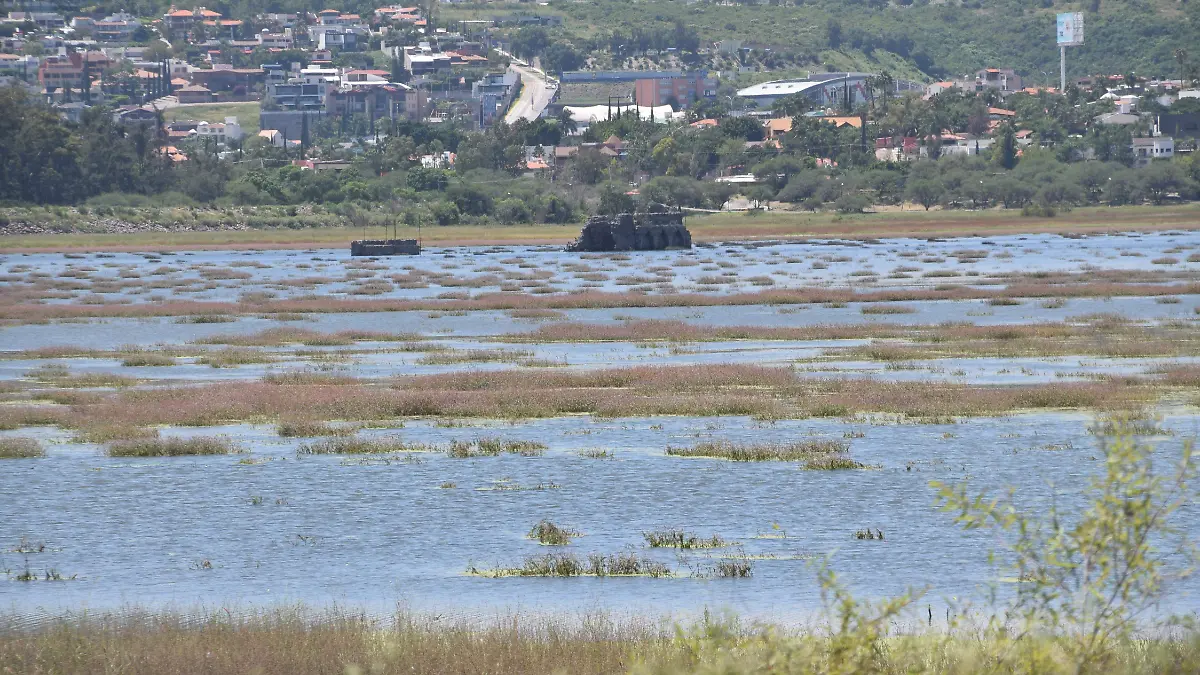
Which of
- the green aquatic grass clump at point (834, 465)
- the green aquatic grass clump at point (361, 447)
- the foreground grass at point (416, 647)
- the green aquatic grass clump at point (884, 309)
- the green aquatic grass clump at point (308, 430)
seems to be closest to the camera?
the foreground grass at point (416, 647)

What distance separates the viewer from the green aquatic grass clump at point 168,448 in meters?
33.4

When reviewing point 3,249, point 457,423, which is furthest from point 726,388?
point 3,249

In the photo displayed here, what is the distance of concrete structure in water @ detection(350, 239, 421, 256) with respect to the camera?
484ft

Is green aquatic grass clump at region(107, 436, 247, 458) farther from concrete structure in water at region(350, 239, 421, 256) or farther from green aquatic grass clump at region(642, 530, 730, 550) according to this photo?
concrete structure in water at region(350, 239, 421, 256)

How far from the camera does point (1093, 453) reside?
99.9ft

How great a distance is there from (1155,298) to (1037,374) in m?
32.9

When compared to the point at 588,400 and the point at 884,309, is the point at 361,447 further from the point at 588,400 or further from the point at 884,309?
the point at 884,309

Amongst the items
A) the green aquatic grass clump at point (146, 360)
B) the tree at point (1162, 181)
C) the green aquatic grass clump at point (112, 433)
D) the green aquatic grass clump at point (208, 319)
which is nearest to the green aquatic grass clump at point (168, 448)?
the green aquatic grass clump at point (112, 433)

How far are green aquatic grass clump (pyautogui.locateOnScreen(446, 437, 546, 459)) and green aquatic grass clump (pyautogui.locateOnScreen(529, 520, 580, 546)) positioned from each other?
7730 mm

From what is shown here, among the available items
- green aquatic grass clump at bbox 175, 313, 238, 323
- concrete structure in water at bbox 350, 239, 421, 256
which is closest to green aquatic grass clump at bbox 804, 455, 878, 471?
green aquatic grass clump at bbox 175, 313, 238, 323

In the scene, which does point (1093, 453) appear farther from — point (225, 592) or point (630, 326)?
point (630, 326)

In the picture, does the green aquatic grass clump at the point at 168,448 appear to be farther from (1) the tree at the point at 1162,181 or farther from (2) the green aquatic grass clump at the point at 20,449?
(1) the tree at the point at 1162,181

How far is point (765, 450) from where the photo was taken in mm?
31438

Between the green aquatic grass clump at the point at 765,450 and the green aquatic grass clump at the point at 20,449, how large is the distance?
13.2m
